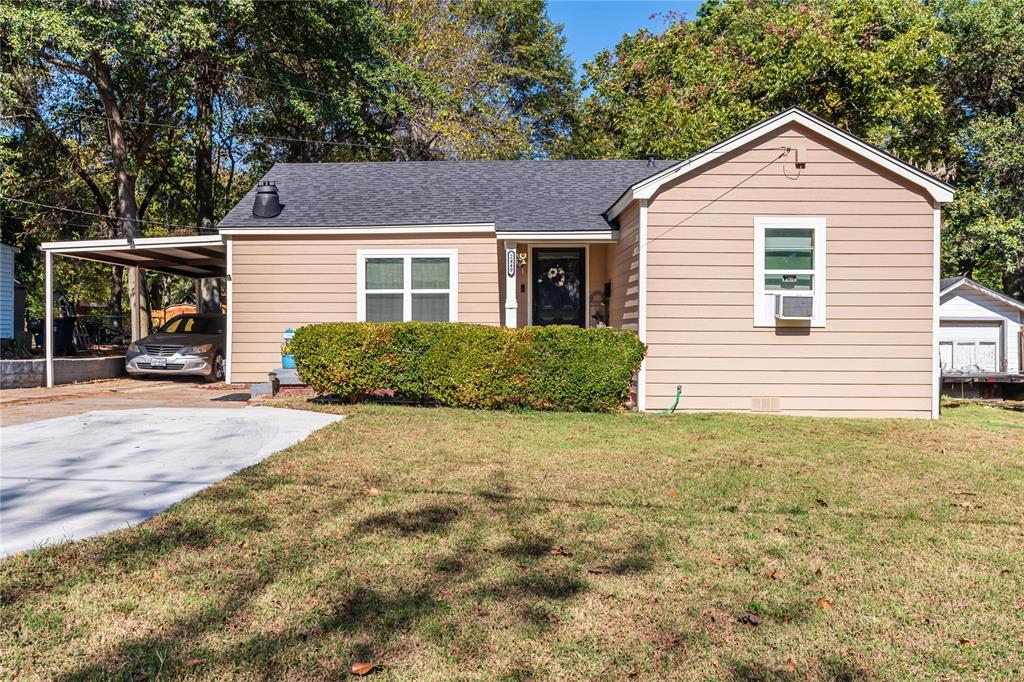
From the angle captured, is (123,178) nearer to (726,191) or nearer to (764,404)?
(726,191)

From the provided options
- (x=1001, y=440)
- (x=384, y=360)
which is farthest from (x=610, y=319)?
(x=1001, y=440)

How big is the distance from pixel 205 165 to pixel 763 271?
19.2 metres

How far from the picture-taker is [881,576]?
10.5 feet

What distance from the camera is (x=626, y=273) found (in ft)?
33.6

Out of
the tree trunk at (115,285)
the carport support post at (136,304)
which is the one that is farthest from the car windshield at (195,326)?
the tree trunk at (115,285)

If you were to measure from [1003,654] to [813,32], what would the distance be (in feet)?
61.2

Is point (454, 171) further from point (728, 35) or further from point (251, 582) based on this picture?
point (728, 35)

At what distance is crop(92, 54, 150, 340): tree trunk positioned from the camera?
56.3 feet

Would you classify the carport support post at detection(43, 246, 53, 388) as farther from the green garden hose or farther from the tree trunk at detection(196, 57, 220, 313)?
the green garden hose

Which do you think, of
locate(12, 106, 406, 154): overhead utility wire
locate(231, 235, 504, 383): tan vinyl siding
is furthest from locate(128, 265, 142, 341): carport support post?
locate(231, 235, 504, 383): tan vinyl siding

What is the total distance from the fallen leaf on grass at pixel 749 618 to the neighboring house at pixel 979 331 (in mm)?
14705

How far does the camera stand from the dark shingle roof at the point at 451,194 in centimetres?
1124

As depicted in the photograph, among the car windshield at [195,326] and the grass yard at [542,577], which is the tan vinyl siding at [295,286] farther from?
the grass yard at [542,577]

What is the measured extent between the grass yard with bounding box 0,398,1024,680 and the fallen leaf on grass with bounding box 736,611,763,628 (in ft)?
0.07
